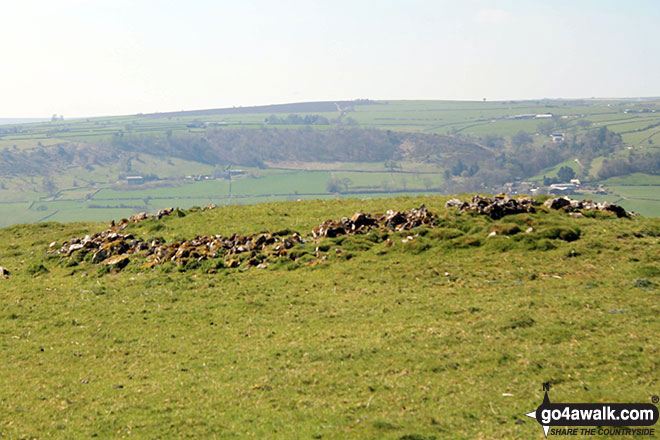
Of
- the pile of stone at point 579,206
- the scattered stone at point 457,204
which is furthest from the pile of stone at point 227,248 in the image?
the pile of stone at point 579,206

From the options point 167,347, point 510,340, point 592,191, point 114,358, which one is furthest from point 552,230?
point 592,191

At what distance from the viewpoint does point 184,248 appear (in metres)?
36.6

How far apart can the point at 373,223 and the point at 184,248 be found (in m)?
12.6

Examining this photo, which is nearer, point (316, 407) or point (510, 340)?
point (316, 407)

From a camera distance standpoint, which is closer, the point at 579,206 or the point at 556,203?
the point at 556,203

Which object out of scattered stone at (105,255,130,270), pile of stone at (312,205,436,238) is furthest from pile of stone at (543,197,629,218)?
scattered stone at (105,255,130,270)

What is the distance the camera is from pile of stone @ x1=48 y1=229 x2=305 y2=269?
3534 centimetres

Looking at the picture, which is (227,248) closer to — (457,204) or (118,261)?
(118,261)

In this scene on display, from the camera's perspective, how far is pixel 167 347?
73.4 ft

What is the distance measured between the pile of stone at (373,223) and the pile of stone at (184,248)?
188cm

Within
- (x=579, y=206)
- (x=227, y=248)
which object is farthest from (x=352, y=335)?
(x=579, y=206)

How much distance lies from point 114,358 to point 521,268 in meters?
20.0

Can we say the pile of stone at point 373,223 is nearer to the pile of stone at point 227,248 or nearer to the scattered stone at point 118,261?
the pile of stone at point 227,248

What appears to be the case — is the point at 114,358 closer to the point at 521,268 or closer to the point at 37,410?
the point at 37,410
